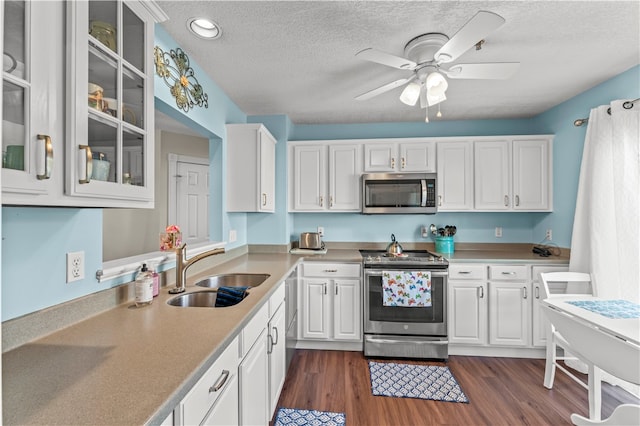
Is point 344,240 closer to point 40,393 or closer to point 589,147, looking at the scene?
point 589,147

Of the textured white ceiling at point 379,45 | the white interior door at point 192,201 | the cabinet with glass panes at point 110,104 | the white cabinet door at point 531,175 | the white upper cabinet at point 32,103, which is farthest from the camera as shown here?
the white interior door at point 192,201

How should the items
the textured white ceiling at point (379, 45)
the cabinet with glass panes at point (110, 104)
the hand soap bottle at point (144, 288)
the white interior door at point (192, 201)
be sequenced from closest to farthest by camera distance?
the cabinet with glass panes at point (110, 104)
the hand soap bottle at point (144, 288)
the textured white ceiling at point (379, 45)
the white interior door at point (192, 201)

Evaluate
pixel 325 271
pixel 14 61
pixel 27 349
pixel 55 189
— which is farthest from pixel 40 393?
pixel 325 271

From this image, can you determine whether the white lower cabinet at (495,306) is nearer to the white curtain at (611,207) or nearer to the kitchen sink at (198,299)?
the white curtain at (611,207)

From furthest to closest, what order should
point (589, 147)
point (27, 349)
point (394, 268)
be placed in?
1. point (394, 268)
2. point (589, 147)
3. point (27, 349)

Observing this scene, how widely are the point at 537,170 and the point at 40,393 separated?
12.6 feet

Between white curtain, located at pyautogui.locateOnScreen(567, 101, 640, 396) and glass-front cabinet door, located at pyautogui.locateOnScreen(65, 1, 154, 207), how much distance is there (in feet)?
10.0

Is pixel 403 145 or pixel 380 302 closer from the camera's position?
pixel 380 302

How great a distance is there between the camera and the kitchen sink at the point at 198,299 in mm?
1727

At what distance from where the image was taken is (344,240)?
12.0ft

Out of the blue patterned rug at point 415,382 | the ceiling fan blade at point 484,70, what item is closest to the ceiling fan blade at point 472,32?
the ceiling fan blade at point 484,70

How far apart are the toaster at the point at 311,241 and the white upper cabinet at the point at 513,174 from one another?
5.52 feet

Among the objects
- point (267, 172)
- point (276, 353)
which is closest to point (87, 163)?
point (276, 353)

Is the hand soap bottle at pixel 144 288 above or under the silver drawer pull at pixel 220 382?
above
